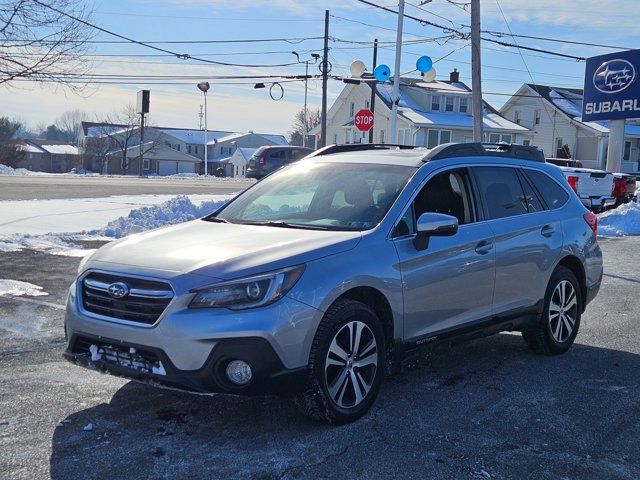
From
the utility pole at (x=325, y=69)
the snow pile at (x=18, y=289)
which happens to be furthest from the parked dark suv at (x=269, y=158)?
the snow pile at (x=18, y=289)

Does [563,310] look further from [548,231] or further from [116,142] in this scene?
[116,142]

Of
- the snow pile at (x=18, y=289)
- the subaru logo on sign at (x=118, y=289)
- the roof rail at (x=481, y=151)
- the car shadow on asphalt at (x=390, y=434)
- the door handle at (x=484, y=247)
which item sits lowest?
the car shadow on asphalt at (x=390, y=434)

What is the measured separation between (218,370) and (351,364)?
0.91 m

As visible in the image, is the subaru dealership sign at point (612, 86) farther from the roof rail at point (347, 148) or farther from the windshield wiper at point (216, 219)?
the windshield wiper at point (216, 219)

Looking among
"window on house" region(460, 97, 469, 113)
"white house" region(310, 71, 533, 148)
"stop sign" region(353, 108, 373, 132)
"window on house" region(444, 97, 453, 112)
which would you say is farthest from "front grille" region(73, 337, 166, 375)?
"window on house" region(460, 97, 469, 113)

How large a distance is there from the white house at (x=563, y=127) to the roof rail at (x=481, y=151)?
47641 millimetres

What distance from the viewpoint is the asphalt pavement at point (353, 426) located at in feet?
13.1

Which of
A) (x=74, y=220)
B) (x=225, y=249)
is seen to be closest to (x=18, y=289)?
(x=225, y=249)

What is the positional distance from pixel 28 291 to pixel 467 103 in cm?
4716

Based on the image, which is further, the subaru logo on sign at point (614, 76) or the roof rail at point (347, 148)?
the subaru logo on sign at point (614, 76)

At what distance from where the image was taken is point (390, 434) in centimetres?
451

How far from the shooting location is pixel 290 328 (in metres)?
4.18

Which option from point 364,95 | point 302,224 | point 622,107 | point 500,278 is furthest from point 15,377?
point 364,95

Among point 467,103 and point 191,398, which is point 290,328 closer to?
point 191,398
